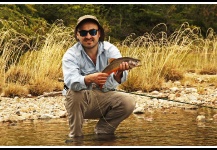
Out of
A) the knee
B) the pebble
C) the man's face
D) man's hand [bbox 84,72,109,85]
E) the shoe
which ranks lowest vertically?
the pebble

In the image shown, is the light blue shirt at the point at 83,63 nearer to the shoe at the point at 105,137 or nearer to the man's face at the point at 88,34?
the man's face at the point at 88,34

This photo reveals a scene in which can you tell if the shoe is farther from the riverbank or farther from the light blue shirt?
the riverbank

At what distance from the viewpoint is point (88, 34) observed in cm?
555

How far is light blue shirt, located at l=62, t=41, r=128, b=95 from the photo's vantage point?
5426 millimetres

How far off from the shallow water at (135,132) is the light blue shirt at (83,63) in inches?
22.1

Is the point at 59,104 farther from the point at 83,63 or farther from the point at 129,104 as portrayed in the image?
the point at 83,63

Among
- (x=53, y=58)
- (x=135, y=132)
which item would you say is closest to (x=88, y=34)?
(x=135, y=132)

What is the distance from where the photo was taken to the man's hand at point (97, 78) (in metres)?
5.26

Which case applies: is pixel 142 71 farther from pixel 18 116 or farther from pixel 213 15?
pixel 213 15

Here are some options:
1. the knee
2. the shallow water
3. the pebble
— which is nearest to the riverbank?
the pebble

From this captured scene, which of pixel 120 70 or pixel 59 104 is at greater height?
pixel 120 70

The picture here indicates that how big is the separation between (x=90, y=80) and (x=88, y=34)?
0.51m

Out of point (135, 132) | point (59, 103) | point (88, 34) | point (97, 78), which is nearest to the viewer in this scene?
point (97, 78)

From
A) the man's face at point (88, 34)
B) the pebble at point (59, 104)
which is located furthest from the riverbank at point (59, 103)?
the man's face at point (88, 34)
